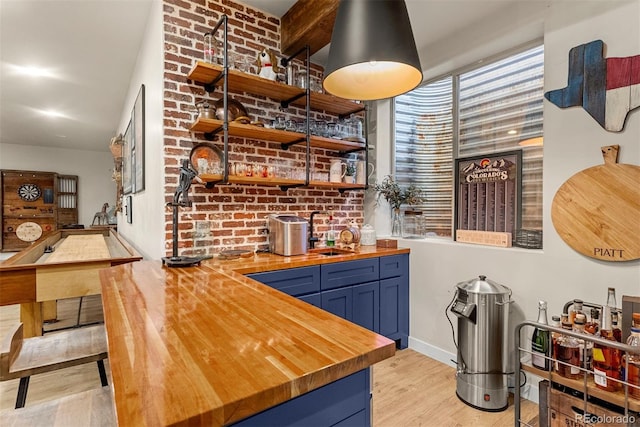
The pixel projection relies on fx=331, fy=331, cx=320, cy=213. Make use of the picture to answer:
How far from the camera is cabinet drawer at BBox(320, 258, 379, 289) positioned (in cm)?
249

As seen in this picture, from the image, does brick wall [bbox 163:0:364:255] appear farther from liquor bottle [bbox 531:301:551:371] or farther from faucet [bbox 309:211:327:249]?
liquor bottle [bbox 531:301:551:371]

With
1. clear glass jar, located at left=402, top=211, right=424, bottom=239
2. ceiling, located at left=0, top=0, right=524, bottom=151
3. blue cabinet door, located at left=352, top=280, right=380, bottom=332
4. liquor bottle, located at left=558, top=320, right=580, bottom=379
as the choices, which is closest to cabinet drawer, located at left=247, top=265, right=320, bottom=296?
blue cabinet door, located at left=352, top=280, right=380, bottom=332

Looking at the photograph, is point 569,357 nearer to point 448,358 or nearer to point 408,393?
point 408,393

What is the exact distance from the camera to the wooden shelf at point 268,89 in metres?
2.30

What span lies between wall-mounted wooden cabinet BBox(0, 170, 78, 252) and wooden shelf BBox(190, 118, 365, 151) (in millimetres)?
7323

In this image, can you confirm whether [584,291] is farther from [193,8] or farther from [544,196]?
[193,8]

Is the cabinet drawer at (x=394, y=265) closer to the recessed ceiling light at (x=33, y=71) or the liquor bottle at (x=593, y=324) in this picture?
the liquor bottle at (x=593, y=324)

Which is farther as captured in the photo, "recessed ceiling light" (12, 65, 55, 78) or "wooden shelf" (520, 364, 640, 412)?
"recessed ceiling light" (12, 65, 55, 78)

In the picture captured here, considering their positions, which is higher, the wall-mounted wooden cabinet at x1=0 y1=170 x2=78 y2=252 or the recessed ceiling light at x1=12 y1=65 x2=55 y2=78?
the recessed ceiling light at x1=12 y1=65 x2=55 y2=78

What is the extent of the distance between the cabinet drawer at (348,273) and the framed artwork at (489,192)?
0.84 m

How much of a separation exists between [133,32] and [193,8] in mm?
1032

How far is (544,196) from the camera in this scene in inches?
86.2

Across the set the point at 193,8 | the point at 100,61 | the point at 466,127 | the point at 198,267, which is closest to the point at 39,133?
the point at 100,61

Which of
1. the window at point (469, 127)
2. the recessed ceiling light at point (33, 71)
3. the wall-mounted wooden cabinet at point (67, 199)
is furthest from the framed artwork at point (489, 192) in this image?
the wall-mounted wooden cabinet at point (67, 199)
